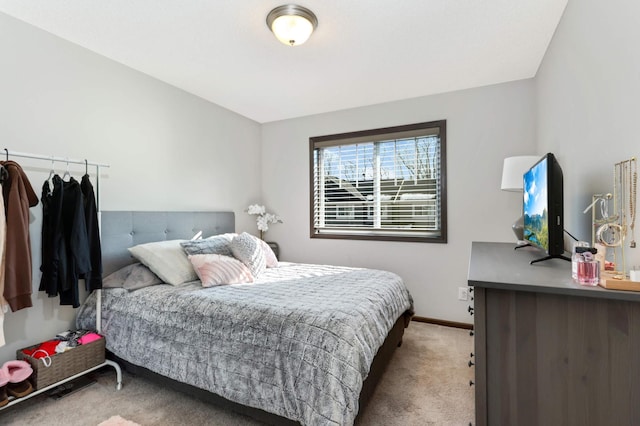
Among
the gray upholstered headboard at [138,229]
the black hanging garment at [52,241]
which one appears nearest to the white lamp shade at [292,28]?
the black hanging garment at [52,241]

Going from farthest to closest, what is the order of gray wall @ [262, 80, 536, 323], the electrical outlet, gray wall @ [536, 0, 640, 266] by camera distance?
the electrical outlet
gray wall @ [262, 80, 536, 323]
gray wall @ [536, 0, 640, 266]

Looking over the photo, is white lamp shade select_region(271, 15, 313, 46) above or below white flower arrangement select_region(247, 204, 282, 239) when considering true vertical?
above

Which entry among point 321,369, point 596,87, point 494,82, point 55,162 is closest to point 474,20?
point 596,87

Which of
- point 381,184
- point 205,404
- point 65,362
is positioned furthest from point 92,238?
point 381,184

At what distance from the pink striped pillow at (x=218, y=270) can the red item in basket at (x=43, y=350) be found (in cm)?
97

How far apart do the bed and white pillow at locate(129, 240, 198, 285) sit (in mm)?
81

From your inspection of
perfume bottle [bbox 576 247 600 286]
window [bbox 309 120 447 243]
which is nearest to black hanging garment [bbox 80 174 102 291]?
window [bbox 309 120 447 243]

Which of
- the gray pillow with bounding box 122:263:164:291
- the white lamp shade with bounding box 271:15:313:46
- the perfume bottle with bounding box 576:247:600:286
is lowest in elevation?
the gray pillow with bounding box 122:263:164:291

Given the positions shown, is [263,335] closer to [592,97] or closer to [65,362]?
[65,362]

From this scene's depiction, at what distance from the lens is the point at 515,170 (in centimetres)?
247

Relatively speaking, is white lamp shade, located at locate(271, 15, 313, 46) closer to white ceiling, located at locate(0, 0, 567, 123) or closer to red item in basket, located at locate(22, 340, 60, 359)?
white ceiling, located at locate(0, 0, 567, 123)

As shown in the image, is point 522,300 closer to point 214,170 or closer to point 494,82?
point 494,82

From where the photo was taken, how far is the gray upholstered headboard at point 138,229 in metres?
2.51

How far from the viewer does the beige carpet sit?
181 centimetres
